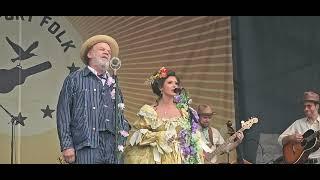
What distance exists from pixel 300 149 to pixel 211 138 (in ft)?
2.67

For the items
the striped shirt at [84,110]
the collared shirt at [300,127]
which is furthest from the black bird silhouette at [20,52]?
the collared shirt at [300,127]

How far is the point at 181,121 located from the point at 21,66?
1.54 meters

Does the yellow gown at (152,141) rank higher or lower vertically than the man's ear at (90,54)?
lower

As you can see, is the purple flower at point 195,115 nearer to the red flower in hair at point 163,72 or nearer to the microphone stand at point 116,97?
the red flower in hair at point 163,72

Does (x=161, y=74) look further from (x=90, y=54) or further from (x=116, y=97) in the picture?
(x=90, y=54)

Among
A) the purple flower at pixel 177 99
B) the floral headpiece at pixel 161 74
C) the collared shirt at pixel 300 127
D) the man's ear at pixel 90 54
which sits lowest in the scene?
the collared shirt at pixel 300 127

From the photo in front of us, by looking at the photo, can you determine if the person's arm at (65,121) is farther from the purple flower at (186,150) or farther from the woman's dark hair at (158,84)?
the purple flower at (186,150)

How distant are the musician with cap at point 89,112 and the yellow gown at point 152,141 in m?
0.13

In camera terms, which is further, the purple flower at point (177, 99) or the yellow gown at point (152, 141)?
the purple flower at point (177, 99)

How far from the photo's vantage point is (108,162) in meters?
7.50

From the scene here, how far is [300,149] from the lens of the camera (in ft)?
25.0

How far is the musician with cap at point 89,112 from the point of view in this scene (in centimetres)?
750
